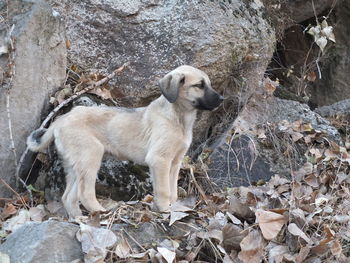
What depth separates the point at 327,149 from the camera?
25.1 ft

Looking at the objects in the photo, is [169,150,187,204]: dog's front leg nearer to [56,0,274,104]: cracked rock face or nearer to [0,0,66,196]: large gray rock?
[56,0,274,104]: cracked rock face

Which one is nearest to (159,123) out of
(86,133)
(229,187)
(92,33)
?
(86,133)

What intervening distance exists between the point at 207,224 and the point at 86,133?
5.70 ft

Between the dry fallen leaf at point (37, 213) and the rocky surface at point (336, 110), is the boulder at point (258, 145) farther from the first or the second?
the dry fallen leaf at point (37, 213)

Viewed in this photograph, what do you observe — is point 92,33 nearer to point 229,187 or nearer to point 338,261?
point 229,187

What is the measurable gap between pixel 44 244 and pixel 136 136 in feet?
7.01

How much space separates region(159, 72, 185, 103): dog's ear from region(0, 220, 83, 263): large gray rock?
187cm

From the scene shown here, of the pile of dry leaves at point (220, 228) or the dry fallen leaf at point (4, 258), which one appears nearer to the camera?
the dry fallen leaf at point (4, 258)

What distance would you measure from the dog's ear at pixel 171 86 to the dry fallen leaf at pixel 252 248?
1753 mm

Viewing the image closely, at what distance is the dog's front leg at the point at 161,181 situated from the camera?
19.7 feet

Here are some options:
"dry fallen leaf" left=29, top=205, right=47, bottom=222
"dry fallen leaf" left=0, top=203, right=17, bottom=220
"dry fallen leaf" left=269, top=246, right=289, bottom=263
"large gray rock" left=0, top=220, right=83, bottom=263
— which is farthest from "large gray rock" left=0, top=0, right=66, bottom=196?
"dry fallen leaf" left=269, top=246, right=289, bottom=263

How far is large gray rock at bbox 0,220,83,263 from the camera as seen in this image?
15.4 ft

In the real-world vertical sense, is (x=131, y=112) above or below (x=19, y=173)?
above

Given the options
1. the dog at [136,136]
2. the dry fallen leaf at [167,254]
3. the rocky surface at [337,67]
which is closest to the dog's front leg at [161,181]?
the dog at [136,136]
